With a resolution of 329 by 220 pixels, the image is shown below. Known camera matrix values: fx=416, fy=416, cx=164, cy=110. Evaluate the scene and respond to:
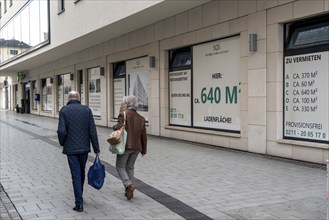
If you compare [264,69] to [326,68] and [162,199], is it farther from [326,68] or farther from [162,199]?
[162,199]

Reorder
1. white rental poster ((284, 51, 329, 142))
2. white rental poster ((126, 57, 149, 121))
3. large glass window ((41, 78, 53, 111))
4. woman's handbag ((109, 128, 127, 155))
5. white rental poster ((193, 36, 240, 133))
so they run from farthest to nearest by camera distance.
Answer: large glass window ((41, 78, 53, 111)) → white rental poster ((126, 57, 149, 121)) → white rental poster ((193, 36, 240, 133)) → white rental poster ((284, 51, 329, 142)) → woman's handbag ((109, 128, 127, 155))

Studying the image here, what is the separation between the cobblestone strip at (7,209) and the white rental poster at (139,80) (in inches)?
376

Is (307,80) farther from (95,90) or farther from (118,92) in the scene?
(95,90)

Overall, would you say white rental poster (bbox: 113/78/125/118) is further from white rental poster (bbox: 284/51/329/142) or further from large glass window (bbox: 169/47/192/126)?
white rental poster (bbox: 284/51/329/142)

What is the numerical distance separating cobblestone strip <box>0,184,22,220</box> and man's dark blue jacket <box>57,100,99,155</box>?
102cm

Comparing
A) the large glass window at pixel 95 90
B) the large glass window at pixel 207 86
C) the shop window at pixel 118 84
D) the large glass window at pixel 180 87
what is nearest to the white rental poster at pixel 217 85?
the large glass window at pixel 207 86

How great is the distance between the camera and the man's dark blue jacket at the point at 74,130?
18.3ft

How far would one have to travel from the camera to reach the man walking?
5586 mm

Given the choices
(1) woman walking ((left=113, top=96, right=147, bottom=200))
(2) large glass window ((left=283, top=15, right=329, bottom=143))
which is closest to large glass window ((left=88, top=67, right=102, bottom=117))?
(2) large glass window ((left=283, top=15, right=329, bottom=143))

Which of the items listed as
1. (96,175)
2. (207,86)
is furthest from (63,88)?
(96,175)

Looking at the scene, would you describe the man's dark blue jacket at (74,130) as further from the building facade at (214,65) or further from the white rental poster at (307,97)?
the white rental poster at (307,97)

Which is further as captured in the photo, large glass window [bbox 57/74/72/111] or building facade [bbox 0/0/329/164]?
large glass window [bbox 57/74/72/111]

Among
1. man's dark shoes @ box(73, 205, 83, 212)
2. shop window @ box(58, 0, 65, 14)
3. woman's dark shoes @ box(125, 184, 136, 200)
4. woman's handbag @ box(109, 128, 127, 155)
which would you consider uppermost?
shop window @ box(58, 0, 65, 14)

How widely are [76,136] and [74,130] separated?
0.09 meters
